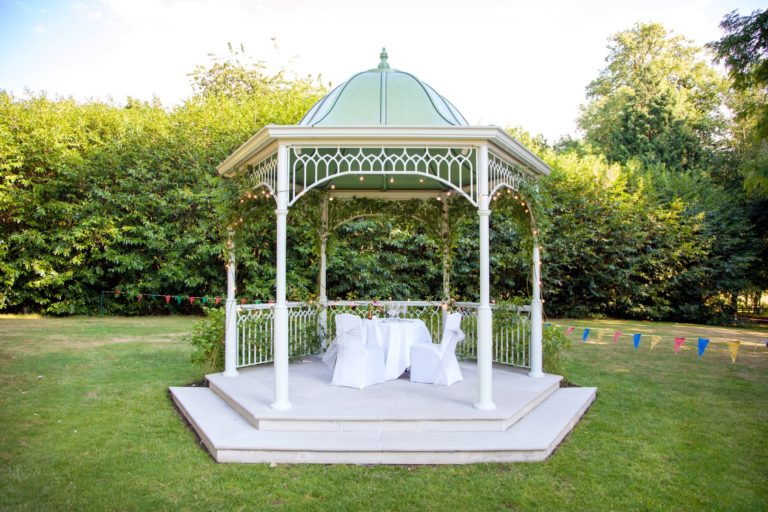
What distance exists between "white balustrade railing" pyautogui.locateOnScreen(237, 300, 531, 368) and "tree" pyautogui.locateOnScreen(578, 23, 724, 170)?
52.8 feet

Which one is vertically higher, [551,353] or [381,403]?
[551,353]

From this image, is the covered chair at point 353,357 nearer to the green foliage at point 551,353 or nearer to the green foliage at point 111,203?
the green foliage at point 551,353

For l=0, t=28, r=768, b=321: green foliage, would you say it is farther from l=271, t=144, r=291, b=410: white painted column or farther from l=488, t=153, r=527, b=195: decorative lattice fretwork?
l=271, t=144, r=291, b=410: white painted column

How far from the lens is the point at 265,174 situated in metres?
5.59

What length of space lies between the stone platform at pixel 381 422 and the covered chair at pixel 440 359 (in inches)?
7.0

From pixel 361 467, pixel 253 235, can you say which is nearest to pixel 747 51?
pixel 361 467

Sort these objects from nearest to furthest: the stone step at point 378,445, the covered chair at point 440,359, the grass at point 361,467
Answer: the grass at point 361,467
the stone step at point 378,445
the covered chair at point 440,359

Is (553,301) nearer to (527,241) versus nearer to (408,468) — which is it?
(527,241)

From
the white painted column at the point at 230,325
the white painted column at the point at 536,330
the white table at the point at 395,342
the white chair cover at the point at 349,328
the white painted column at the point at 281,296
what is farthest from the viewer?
the white painted column at the point at 536,330

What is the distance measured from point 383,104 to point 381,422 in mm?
4029

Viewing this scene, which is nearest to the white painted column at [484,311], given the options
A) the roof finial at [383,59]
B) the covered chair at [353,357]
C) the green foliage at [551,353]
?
the covered chair at [353,357]

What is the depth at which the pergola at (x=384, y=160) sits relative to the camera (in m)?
4.78

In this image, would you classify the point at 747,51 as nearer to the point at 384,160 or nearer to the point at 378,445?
the point at 384,160

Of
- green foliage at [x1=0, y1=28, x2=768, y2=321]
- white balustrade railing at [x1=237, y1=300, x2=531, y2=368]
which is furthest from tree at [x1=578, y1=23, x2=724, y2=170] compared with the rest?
white balustrade railing at [x1=237, y1=300, x2=531, y2=368]
